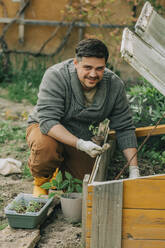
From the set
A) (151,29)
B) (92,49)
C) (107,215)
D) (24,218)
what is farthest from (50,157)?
(151,29)

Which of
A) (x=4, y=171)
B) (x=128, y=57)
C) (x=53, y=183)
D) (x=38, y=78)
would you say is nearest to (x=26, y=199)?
(x=53, y=183)

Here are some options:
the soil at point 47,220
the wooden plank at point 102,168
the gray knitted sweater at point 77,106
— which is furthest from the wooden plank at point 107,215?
the gray knitted sweater at point 77,106

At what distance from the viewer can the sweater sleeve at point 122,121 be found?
315 centimetres

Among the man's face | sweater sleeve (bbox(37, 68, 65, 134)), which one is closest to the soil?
sweater sleeve (bbox(37, 68, 65, 134))

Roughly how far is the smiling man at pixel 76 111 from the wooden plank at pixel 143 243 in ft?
2.60

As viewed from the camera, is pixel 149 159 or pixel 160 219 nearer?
pixel 160 219

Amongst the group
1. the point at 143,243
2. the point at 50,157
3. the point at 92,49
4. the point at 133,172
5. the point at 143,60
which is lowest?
the point at 143,243

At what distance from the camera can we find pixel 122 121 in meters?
3.20

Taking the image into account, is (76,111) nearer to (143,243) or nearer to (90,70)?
(90,70)

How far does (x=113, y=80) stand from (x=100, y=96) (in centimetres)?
20

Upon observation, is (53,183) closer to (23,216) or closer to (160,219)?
(23,216)

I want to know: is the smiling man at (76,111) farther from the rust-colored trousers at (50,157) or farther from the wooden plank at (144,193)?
the wooden plank at (144,193)

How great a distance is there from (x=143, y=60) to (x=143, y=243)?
3.12 feet

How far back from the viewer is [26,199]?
2.76m
